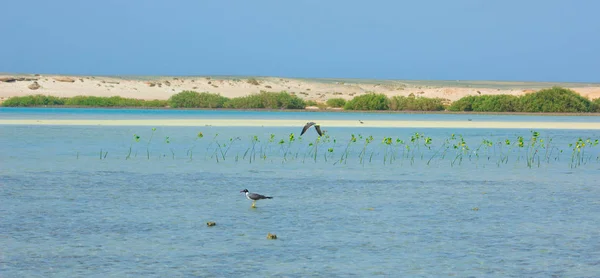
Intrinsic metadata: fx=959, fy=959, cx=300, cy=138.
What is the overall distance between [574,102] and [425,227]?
58.0 meters

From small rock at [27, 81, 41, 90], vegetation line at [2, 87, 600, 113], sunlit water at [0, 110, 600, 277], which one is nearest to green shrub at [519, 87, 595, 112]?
vegetation line at [2, 87, 600, 113]

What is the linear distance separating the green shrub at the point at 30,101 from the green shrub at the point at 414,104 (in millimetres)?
27610

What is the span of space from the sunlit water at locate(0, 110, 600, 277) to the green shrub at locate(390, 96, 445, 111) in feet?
152

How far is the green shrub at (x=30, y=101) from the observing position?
77.7 metres

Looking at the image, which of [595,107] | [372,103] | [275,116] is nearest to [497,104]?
[595,107]

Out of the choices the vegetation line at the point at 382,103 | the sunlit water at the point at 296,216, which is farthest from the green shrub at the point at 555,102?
the sunlit water at the point at 296,216

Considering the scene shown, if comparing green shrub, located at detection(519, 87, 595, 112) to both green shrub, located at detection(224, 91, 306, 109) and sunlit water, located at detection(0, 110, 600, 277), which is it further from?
sunlit water, located at detection(0, 110, 600, 277)

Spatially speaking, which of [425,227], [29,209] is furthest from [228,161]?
[425,227]

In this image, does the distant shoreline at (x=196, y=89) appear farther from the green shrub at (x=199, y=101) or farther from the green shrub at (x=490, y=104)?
the green shrub at (x=199, y=101)

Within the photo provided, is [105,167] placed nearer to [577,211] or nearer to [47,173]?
[47,173]

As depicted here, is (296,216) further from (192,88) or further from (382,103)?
(192,88)

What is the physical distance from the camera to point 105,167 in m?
22.6

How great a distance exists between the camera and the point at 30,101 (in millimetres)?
78125

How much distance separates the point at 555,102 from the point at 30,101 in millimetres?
41370
